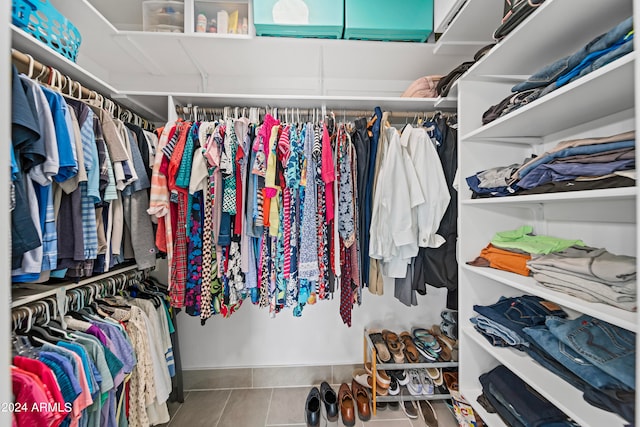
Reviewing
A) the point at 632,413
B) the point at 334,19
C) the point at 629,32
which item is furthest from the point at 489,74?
the point at 632,413

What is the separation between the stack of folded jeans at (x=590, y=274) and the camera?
0.64m

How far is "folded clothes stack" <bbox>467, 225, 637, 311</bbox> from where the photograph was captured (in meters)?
0.65

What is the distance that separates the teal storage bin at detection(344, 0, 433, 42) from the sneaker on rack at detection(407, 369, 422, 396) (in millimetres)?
1967

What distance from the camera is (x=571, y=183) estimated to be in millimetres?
731

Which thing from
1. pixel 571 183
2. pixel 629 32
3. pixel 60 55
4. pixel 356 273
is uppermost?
pixel 60 55

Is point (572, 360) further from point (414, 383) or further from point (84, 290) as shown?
point (84, 290)

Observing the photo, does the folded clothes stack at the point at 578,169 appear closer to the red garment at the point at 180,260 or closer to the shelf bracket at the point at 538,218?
the shelf bracket at the point at 538,218

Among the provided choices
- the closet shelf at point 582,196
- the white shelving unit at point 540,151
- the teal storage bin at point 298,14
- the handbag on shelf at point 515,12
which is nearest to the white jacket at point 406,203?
the white shelving unit at point 540,151

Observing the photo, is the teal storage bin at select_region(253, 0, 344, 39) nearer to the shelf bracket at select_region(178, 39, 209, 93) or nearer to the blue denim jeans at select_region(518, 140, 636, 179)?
the shelf bracket at select_region(178, 39, 209, 93)

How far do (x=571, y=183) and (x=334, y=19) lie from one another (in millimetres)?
1248

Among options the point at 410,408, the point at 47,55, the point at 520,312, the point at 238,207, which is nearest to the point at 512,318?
the point at 520,312

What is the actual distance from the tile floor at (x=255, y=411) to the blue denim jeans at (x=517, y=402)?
56 cm

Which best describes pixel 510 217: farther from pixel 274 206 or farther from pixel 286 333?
pixel 286 333

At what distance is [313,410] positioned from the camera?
1.34 m
